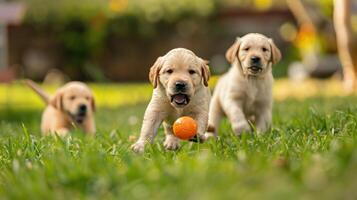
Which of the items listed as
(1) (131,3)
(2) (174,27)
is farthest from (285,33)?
(1) (131,3)

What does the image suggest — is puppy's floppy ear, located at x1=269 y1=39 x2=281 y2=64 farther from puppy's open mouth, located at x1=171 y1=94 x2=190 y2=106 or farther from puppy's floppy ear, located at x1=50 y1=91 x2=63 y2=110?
puppy's floppy ear, located at x1=50 y1=91 x2=63 y2=110

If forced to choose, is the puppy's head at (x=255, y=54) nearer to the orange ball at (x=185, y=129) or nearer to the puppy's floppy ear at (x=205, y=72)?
the puppy's floppy ear at (x=205, y=72)

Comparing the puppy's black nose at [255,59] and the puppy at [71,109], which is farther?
the puppy at [71,109]

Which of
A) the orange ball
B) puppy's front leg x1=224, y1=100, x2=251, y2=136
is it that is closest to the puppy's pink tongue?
the orange ball

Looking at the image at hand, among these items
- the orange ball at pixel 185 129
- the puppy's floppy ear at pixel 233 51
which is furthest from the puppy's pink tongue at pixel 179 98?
the puppy's floppy ear at pixel 233 51

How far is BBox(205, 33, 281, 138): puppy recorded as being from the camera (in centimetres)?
559

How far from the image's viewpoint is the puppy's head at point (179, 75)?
14.8ft

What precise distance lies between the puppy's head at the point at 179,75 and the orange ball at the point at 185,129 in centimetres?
14

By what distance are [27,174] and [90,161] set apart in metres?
0.28

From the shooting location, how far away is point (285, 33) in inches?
837

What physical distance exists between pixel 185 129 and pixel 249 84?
4.61 feet

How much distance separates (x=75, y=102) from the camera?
727 cm

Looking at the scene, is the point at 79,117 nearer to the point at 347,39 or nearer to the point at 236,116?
the point at 236,116

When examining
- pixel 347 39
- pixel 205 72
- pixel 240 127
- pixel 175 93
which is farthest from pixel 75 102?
pixel 347 39
